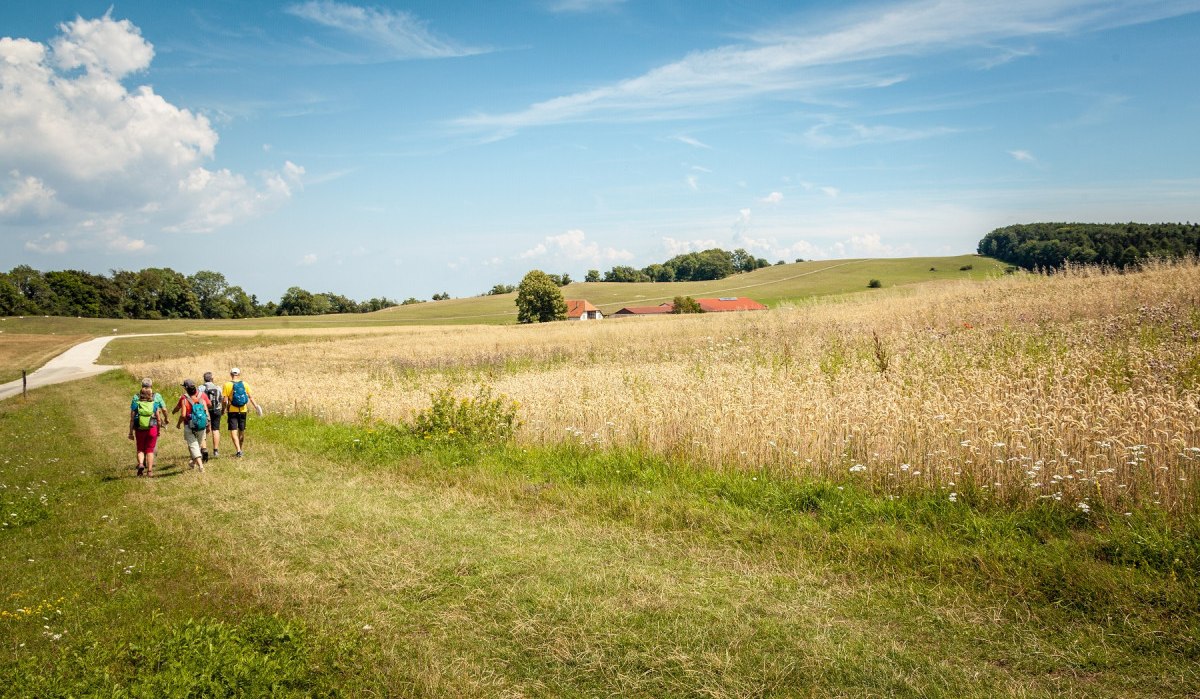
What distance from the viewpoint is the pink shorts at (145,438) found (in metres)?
13.5

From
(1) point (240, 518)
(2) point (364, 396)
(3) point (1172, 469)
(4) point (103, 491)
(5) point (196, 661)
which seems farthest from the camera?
(2) point (364, 396)

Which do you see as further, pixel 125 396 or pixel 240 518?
pixel 125 396

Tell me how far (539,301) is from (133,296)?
300ft

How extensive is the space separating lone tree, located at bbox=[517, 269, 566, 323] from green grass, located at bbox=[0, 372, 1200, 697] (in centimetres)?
9380

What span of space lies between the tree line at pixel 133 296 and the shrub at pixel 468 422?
13421 cm

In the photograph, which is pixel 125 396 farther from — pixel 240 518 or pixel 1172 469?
pixel 1172 469

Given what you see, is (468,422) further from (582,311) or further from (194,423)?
(582,311)

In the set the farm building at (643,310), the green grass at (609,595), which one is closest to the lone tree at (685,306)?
the farm building at (643,310)

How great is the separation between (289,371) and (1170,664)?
36.8m

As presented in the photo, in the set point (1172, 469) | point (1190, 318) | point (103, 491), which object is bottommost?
point (103, 491)

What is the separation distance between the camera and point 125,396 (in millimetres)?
31062

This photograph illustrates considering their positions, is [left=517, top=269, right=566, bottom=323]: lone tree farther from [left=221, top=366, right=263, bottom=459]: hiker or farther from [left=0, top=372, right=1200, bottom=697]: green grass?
[left=0, top=372, right=1200, bottom=697]: green grass

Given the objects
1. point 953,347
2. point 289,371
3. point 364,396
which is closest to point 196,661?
point 953,347

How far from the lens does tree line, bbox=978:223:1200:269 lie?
189 ft
